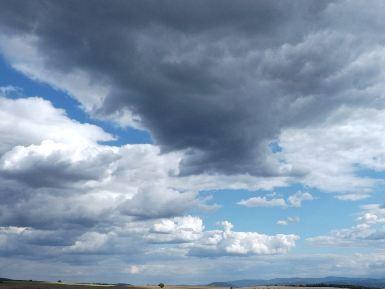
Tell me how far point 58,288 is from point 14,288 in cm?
3407

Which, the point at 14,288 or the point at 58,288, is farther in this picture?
the point at 58,288

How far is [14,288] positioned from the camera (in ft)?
549

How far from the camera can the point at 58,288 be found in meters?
200
